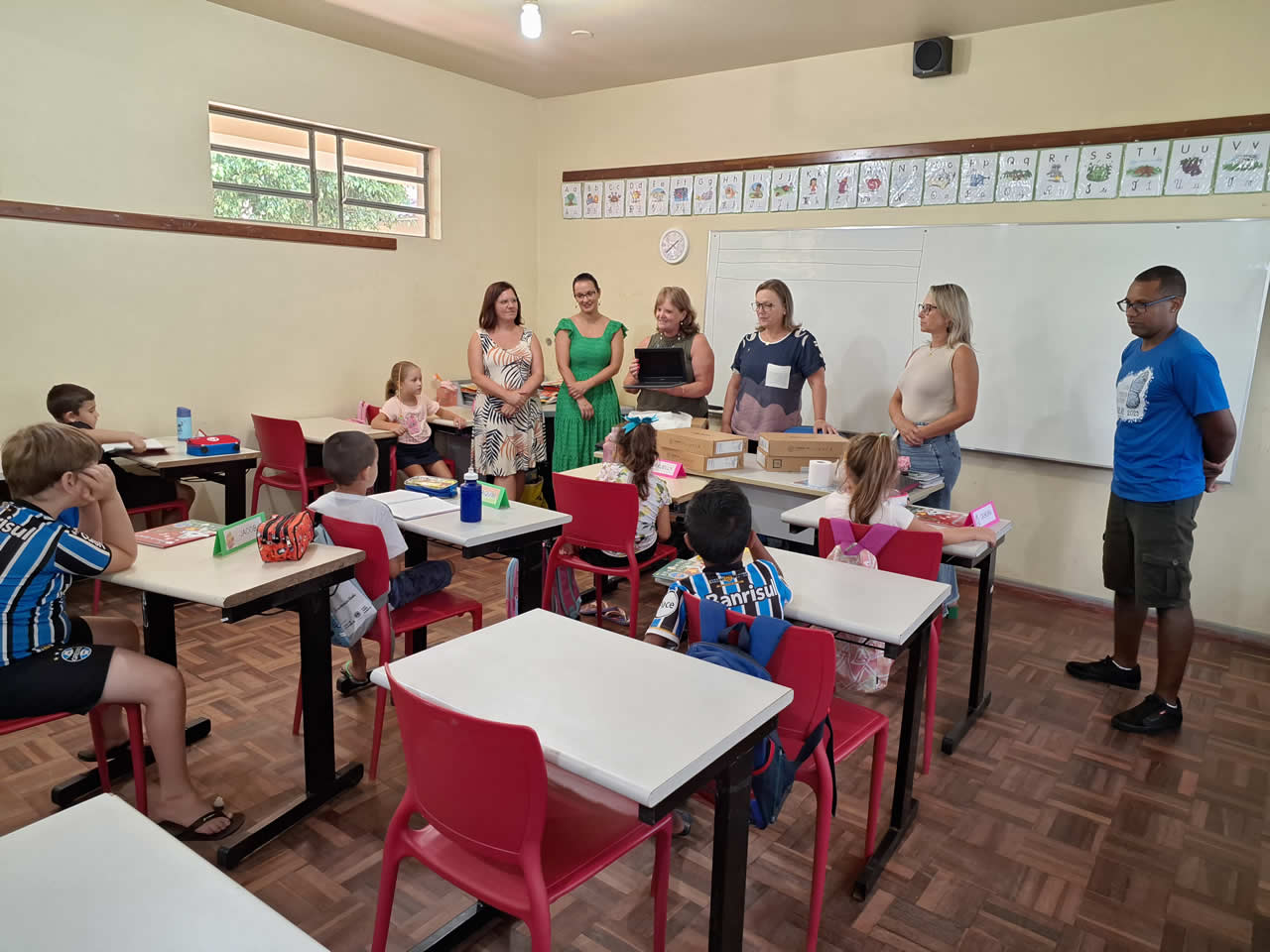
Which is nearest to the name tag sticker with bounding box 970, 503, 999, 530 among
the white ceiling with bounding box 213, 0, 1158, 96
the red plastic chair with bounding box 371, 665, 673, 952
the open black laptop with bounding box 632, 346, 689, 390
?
the red plastic chair with bounding box 371, 665, 673, 952

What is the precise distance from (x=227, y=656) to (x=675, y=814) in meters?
2.00

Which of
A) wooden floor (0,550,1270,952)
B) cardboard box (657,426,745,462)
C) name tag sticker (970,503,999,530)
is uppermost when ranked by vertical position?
cardboard box (657,426,745,462)

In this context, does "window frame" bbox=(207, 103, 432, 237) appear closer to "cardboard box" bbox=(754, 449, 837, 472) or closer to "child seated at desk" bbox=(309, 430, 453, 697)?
"child seated at desk" bbox=(309, 430, 453, 697)

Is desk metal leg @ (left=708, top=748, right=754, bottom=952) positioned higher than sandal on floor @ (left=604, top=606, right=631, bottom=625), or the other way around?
desk metal leg @ (left=708, top=748, right=754, bottom=952)

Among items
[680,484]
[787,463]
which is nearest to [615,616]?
[680,484]

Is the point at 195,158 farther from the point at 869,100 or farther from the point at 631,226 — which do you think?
the point at 869,100

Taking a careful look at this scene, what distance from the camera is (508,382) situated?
4.37 m

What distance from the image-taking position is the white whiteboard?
12.0 ft

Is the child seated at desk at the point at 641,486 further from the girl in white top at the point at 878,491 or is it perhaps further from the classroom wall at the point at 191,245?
the classroom wall at the point at 191,245

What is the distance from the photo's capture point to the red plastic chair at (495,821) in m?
1.23

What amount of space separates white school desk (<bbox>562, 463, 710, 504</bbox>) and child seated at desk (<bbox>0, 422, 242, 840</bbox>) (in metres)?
1.57

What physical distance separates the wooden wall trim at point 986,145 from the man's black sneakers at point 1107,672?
2332mm

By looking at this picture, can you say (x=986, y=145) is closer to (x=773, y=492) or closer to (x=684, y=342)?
(x=684, y=342)

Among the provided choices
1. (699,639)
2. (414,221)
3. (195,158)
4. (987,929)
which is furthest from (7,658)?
(414,221)
